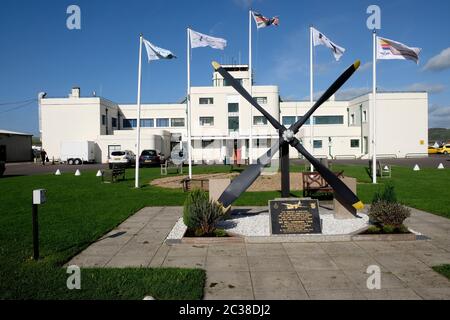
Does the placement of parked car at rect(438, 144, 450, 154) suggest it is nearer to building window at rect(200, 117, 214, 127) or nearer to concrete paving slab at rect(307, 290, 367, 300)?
building window at rect(200, 117, 214, 127)

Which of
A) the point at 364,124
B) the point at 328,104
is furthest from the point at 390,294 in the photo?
the point at 328,104

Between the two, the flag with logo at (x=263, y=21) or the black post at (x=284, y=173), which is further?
the flag with logo at (x=263, y=21)

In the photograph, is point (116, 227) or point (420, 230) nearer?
point (420, 230)

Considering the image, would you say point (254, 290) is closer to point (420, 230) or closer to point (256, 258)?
point (256, 258)

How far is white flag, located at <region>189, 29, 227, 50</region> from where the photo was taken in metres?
16.9

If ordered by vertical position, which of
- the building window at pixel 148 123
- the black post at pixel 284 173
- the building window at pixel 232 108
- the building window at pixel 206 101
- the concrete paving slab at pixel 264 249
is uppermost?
the building window at pixel 206 101

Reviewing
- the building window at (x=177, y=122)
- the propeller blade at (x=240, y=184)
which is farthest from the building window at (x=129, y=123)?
the propeller blade at (x=240, y=184)

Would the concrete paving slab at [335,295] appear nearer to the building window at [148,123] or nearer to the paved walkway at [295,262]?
the paved walkway at [295,262]

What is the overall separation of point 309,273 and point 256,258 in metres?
1.20

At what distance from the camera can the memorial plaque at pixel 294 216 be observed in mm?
8297

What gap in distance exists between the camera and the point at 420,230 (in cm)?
897

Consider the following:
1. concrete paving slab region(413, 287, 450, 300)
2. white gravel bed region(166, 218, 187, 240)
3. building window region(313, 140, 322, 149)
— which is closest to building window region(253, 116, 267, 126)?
building window region(313, 140, 322, 149)

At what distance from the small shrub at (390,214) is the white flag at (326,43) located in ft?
36.2

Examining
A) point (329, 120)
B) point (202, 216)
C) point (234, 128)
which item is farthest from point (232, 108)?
point (202, 216)
